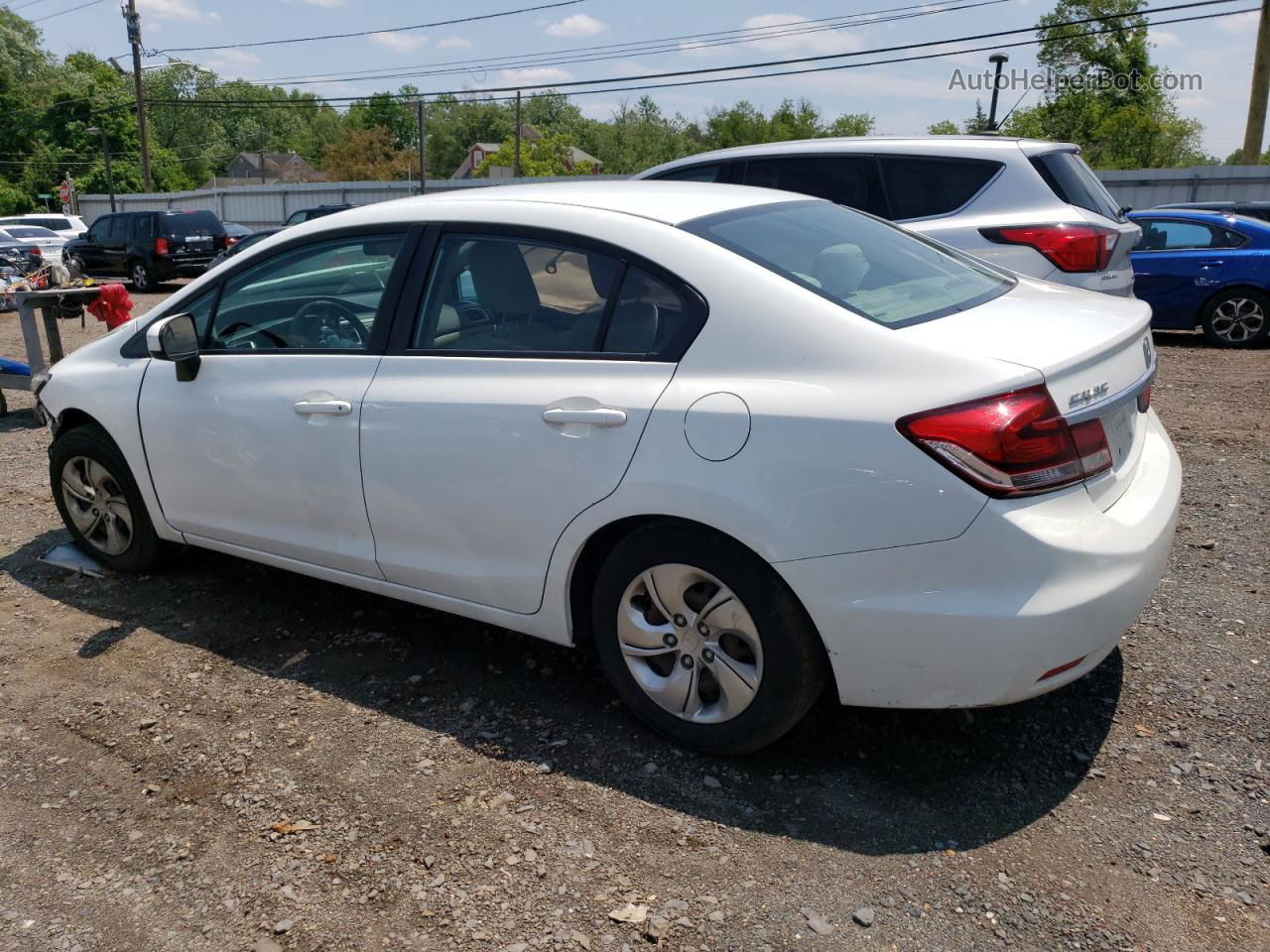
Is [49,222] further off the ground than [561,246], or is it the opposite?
[561,246]

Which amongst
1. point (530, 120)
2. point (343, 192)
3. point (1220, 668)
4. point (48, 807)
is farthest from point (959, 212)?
point (530, 120)

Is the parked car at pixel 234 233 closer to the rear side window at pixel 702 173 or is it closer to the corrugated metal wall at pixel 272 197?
the corrugated metal wall at pixel 272 197

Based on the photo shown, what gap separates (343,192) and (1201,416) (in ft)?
117

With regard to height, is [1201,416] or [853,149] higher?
[853,149]

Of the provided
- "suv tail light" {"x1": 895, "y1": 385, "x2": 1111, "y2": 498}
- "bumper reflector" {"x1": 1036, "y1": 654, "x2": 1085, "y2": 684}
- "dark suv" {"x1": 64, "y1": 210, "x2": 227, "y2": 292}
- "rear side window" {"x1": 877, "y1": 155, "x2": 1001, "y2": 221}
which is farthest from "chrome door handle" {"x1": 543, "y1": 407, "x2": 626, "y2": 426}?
"dark suv" {"x1": 64, "y1": 210, "x2": 227, "y2": 292}

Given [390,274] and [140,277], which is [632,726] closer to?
[390,274]

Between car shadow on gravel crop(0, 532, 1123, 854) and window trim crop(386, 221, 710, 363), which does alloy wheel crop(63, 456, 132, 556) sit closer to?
car shadow on gravel crop(0, 532, 1123, 854)

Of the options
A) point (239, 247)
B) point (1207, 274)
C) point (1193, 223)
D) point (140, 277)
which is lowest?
point (140, 277)

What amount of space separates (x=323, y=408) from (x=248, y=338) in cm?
68

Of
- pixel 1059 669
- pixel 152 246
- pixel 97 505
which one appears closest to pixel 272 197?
pixel 152 246

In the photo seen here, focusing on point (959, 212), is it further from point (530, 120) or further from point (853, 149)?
point (530, 120)

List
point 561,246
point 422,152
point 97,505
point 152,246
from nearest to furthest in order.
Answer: point 561,246 < point 97,505 < point 152,246 < point 422,152

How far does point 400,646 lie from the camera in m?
4.12

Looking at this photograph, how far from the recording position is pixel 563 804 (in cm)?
307
